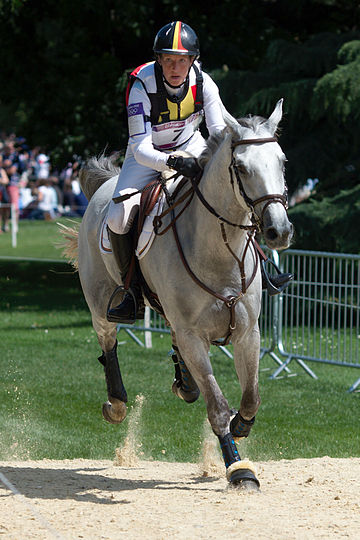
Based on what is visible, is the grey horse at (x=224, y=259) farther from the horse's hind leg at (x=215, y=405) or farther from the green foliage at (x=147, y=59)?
the green foliage at (x=147, y=59)

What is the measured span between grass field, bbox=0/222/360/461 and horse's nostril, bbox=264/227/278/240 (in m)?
3.27

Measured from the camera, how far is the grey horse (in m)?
5.54

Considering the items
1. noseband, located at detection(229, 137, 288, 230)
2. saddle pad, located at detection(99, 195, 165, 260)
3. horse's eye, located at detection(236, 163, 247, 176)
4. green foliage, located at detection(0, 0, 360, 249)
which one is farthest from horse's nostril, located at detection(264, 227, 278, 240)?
green foliage, located at detection(0, 0, 360, 249)

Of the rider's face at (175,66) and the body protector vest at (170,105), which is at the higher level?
the rider's face at (175,66)

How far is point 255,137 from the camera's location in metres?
5.62

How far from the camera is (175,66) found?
21.1 feet

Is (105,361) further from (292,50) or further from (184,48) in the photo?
(292,50)

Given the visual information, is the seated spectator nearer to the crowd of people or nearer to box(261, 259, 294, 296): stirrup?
the crowd of people

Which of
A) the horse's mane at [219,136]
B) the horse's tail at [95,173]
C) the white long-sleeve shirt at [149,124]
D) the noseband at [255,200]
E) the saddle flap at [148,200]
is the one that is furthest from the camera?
the horse's tail at [95,173]

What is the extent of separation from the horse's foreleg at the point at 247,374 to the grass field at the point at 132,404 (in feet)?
4.93

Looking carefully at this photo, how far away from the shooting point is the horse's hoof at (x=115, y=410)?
7.79m

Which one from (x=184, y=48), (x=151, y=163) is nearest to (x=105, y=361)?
(x=151, y=163)

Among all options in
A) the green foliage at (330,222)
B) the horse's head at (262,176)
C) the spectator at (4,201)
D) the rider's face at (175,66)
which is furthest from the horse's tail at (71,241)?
the spectator at (4,201)

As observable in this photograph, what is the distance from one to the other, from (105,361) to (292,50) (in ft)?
31.0
